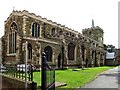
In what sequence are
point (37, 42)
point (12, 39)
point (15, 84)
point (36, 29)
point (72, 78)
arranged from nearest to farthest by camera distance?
point (15, 84) → point (72, 78) → point (37, 42) → point (12, 39) → point (36, 29)

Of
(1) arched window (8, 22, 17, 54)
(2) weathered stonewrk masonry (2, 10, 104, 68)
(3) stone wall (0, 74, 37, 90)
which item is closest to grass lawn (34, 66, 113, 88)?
(3) stone wall (0, 74, 37, 90)

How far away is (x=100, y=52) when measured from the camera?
284 feet

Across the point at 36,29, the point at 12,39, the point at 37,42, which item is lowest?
the point at 37,42

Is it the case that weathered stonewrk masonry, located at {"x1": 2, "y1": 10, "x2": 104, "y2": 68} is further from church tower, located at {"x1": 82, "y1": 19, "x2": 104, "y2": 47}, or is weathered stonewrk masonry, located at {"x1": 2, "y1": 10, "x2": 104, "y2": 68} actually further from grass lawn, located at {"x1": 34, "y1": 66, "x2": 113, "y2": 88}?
church tower, located at {"x1": 82, "y1": 19, "x2": 104, "y2": 47}

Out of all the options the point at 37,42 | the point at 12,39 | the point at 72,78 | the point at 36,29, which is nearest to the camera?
the point at 72,78

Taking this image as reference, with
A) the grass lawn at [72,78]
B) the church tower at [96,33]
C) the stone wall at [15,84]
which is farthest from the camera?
the church tower at [96,33]

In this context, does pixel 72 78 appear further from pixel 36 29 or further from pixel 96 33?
pixel 96 33

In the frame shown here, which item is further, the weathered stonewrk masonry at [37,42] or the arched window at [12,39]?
the arched window at [12,39]

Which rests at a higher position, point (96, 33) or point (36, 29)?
point (96, 33)

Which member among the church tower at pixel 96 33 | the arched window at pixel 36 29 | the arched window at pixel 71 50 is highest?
the church tower at pixel 96 33

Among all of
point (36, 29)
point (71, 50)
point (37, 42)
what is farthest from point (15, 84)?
point (71, 50)

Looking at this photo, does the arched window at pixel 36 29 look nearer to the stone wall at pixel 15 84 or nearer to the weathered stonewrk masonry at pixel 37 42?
the weathered stonewrk masonry at pixel 37 42

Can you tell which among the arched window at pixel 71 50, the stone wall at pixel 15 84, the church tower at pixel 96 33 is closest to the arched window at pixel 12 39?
the arched window at pixel 71 50

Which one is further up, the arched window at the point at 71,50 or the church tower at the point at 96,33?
the church tower at the point at 96,33
